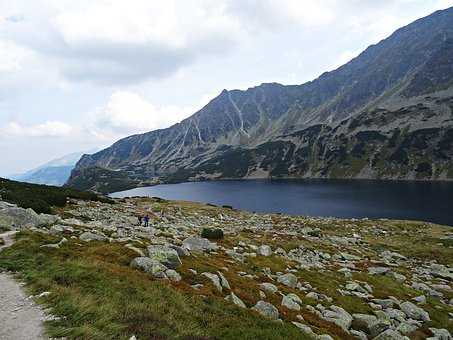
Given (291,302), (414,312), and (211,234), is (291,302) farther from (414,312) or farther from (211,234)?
(211,234)

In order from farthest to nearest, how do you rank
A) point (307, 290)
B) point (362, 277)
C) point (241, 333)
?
point (362, 277) < point (307, 290) < point (241, 333)

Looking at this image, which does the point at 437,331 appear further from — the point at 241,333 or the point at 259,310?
the point at 241,333

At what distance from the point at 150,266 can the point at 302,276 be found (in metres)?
15.5

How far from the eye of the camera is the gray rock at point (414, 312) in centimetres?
2545

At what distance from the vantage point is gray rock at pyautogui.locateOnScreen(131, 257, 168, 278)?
19.3 metres

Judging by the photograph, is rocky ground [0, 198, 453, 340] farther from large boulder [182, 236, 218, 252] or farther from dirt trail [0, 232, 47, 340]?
dirt trail [0, 232, 47, 340]

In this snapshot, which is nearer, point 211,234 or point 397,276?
point 397,276

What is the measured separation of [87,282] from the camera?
16.0m

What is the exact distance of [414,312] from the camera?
1023 inches

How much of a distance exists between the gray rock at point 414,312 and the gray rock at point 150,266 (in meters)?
18.1

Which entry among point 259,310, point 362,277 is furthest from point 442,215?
point 259,310

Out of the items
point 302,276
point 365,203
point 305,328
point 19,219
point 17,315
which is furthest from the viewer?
point 365,203

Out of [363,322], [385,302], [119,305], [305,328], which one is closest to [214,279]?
[305,328]

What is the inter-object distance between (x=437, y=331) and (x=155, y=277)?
1827 centimetres
